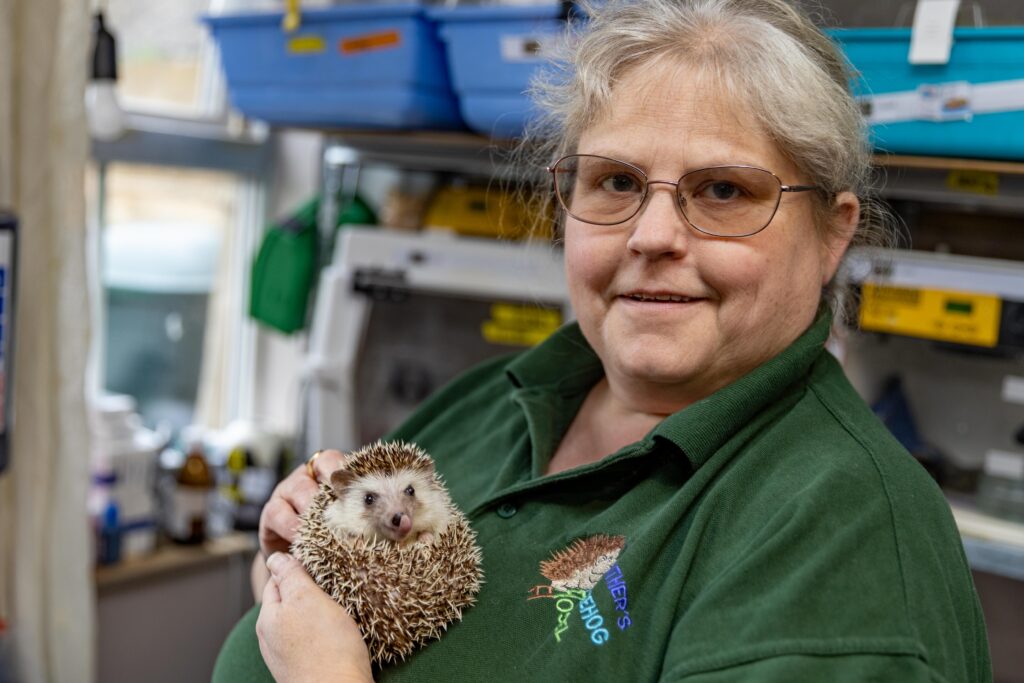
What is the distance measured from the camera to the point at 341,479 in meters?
1.10

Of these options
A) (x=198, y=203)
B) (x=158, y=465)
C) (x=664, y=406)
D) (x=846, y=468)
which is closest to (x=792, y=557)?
(x=846, y=468)

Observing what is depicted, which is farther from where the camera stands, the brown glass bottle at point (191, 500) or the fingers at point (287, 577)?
the brown glass bottle at point (191, 500)

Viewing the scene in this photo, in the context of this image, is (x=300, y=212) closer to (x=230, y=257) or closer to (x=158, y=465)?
(x=230, y=257)

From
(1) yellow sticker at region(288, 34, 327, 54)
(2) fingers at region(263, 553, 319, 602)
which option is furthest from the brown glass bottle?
(2) fingers at region(263, 553, 319, 602)

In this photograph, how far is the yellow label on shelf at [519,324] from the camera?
2193mm

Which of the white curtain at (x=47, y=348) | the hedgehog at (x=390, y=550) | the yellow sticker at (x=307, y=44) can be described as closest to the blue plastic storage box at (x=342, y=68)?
the yellow sticker at (x=307, y=44)

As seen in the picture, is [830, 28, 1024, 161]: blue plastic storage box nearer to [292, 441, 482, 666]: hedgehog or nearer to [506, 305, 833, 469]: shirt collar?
[506, 305, 833, 469]: shirt collar

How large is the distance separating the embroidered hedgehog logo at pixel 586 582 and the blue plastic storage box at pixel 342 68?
1.44m

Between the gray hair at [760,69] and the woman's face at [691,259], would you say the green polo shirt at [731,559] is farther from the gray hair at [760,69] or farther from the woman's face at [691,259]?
the gray hair at [760,69]

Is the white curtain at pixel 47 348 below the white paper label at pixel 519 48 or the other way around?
below

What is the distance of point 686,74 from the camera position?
1063mm

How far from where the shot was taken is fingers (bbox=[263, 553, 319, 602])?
106 cm

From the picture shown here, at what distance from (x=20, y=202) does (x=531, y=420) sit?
1310 millimetres

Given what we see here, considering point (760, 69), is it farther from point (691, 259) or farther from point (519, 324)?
point (519, 324)
